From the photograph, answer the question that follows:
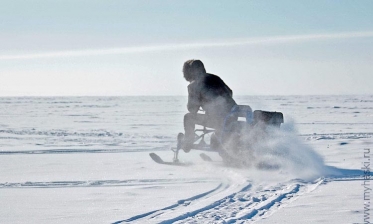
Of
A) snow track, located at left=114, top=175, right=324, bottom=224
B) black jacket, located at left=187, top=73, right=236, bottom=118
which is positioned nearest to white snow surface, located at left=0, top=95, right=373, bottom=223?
snow track, located at left=114, top=175, right=324, bottom=224

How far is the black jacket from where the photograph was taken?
9.20 meters

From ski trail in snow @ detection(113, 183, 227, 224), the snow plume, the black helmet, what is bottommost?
ski trail in snow @ detection(113, 183, 227, 224)

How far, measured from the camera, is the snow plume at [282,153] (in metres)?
7.89

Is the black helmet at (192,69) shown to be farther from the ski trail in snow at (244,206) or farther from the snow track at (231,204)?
the ski trail in snow at (244,206)

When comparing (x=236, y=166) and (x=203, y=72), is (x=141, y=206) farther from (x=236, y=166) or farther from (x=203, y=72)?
(x=203, y=72)

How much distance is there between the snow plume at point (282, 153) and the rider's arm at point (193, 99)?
1172mm

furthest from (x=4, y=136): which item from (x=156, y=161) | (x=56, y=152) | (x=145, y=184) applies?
(x=145, y=184)

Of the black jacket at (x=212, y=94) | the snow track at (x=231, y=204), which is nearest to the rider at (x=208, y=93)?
the black jacket at (x=212, y=94)

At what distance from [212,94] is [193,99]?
0.37m

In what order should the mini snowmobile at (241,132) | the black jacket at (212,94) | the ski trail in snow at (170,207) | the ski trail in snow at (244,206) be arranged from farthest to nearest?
the black jacket at (212,94), the mini snowmobile at (241,132), the ski trail in snow at (170,207), the ski trail in snow at (244,206)

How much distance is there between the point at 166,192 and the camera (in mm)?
6227

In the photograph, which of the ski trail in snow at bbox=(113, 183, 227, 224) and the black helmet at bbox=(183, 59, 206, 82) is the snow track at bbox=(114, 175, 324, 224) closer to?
the ski trail in snow at bbox=(113, 183, 227, 224)

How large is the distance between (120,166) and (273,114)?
8.97ft

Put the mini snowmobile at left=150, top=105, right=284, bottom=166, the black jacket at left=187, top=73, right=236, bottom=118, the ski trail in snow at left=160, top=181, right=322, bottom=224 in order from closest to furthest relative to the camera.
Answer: the ski trail in snow at left=160, top=181, right=322, bottom=224 → the mini snowmobile at left=150, top=105, right=284, bottom=166 → the black jacket at left=187, top=73, right=236, bottom=118
